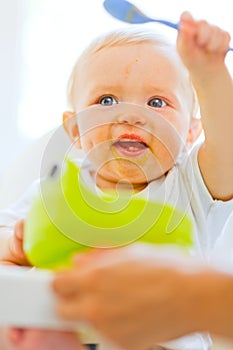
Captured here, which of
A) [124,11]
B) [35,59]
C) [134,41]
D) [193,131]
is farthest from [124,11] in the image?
[35,59]

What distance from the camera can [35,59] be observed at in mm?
1442

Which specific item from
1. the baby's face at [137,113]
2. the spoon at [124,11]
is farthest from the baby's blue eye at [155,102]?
the spoon at [124,11]

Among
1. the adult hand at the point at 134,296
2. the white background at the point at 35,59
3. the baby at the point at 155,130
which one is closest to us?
the adult hand at the point at 134,296

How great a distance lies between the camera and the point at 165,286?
31cm

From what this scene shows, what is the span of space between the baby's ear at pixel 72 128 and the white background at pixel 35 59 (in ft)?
1.67

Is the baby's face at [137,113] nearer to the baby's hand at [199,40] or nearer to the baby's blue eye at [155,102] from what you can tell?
the baby's blue eye at [155,102]

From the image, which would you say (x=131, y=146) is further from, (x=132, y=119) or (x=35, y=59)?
(x=35, y=59)

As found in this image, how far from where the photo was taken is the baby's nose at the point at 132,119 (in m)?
0.71

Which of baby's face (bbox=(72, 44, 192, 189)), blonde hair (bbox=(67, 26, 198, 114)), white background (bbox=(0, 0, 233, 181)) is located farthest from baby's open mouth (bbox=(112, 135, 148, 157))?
white background (bbox=(0, 0, 233, 181))

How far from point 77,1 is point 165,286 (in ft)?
3.86

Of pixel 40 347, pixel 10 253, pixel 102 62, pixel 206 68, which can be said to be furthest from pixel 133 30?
pixel 40 347

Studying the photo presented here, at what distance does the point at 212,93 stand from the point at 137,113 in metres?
0.09

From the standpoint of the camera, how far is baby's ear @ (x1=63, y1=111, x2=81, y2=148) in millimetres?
844

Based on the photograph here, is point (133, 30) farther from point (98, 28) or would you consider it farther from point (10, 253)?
point (98, 28)
